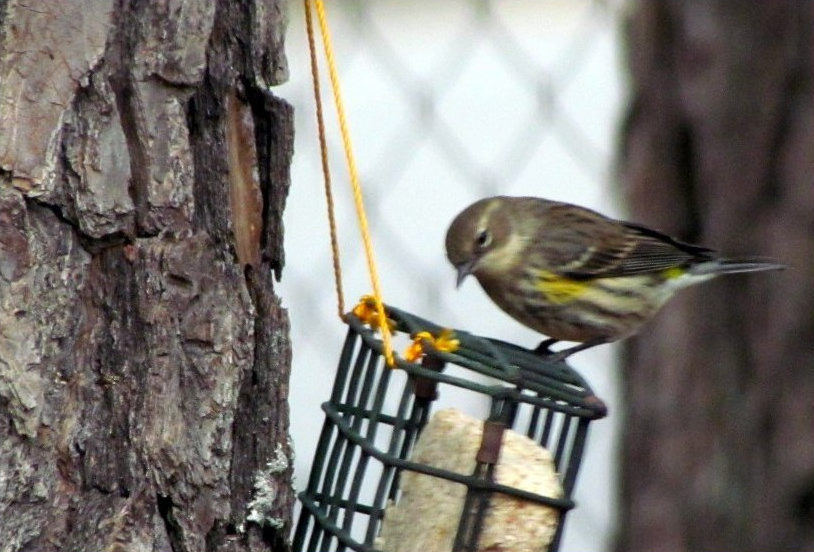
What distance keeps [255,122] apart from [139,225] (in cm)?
31

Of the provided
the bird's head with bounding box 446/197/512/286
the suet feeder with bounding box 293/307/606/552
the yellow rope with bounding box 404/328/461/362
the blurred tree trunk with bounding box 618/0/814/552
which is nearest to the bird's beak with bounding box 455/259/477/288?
the bird's head with bounding box 446/197/512/286

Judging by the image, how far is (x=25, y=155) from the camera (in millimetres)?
2178

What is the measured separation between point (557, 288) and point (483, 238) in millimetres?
298

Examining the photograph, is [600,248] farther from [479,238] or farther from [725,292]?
[479,238]

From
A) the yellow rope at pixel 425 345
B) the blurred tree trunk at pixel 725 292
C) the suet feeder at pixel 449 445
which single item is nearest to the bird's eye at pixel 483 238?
Answer: the blurred tree trunk at pixel 725 292

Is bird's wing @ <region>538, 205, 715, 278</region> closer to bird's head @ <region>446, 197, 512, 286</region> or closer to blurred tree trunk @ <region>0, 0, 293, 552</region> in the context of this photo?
bird's head @ <region>446, 197, 512, 286</region>

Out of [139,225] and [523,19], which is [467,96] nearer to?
[523,19]

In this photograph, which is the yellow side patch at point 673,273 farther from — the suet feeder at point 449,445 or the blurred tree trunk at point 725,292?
the suet feeder at point 449,445

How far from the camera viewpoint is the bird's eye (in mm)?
3570

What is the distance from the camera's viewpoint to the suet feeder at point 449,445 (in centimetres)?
222

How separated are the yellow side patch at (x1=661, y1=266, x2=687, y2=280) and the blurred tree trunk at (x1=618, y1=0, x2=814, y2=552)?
67 mm

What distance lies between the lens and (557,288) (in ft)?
12.4

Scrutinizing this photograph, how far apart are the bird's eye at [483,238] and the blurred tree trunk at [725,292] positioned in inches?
19.7

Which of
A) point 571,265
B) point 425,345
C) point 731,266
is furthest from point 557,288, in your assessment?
point 425,345
